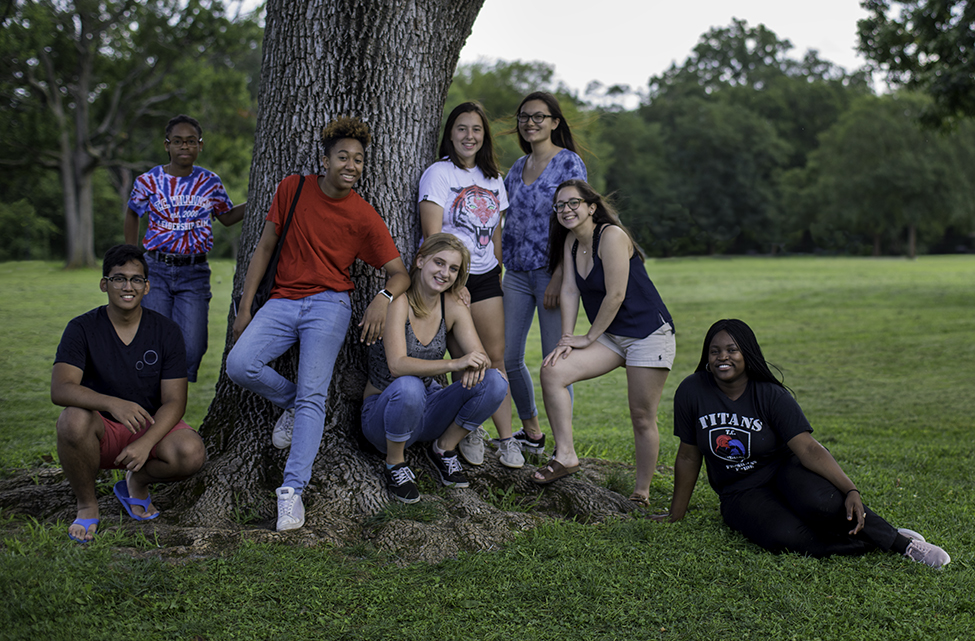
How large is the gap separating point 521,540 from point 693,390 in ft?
3.65

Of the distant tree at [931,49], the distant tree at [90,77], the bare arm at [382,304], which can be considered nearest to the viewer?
the bare arm at [382,304]

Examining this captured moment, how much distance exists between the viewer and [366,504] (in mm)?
3900

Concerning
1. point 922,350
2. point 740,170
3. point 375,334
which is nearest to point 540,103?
point 375,334

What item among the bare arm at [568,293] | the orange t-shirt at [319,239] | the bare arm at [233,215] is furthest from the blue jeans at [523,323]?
the bare arm at [233,215]

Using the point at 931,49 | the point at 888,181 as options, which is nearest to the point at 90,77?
the point at 931,49

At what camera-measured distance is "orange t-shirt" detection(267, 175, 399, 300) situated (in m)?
3.86

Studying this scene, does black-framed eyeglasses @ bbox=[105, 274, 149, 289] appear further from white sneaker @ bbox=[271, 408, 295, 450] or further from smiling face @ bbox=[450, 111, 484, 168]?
smiling face @ bbox=[450, 111, 484, 168]

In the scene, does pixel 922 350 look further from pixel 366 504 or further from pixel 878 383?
pixel 366 504

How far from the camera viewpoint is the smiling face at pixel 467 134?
429cm

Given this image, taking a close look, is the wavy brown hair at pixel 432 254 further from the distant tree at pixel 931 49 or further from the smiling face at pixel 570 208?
the distant tree at pixel 931 49

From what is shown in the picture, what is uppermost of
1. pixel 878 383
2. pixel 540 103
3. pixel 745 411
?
pixel 540 103

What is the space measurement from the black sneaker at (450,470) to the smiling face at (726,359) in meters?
1.48

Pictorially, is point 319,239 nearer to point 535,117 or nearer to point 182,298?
point 182,298

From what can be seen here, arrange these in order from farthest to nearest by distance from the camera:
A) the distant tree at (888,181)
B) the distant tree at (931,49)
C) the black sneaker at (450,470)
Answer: the distant tree at (888,181)
the distant tree at (931,49)
the black sneaker at (450,470)
